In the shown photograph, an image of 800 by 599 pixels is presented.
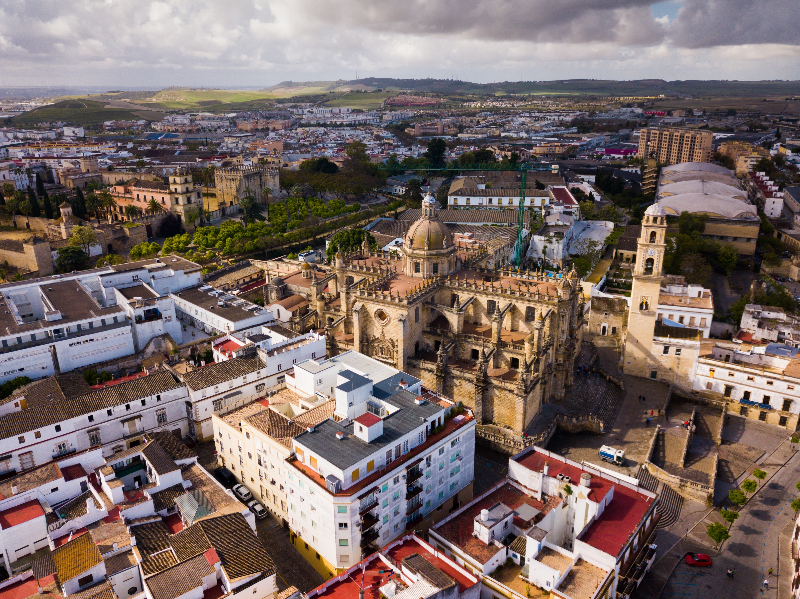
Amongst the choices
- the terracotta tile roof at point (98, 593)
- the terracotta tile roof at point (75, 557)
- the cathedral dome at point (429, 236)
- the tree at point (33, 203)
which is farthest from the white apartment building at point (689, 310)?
the tree at point (33, 203)

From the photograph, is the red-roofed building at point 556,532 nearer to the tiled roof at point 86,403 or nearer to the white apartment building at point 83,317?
the tiled roof at point 86,403

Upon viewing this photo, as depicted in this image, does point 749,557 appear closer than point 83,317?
Yes

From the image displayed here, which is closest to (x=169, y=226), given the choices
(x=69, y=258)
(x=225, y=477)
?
(x=69, y=258)

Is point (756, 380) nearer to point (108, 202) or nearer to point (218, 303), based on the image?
point (218, 303)

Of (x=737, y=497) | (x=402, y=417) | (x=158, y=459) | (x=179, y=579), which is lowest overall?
(x=737, y=497)

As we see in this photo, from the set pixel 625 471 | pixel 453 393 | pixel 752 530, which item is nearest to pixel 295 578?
pixel 453 393

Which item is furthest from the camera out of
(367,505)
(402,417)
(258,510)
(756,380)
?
(756,380)

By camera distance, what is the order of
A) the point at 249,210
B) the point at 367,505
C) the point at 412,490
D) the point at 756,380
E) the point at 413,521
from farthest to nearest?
the point at 249,210, the point at 756,380, the point at 413,521, the point at 412,490, the point at 367,505

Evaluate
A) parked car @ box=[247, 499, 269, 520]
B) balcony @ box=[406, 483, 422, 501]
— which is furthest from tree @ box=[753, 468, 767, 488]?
parked car @ box=[247, 499, 269, 520]
